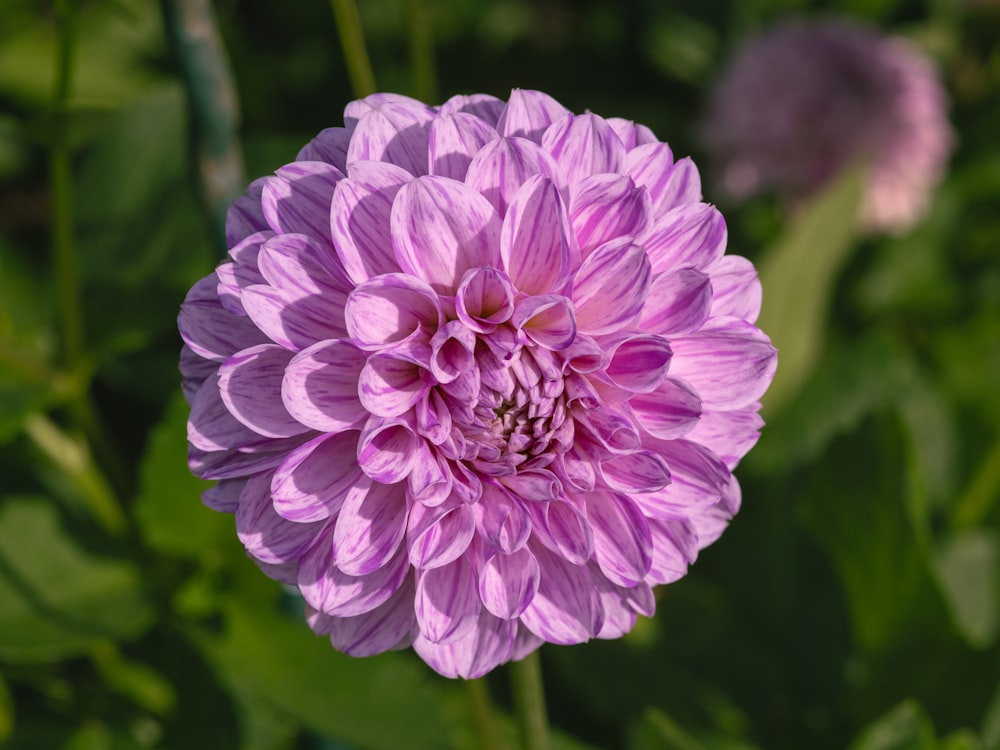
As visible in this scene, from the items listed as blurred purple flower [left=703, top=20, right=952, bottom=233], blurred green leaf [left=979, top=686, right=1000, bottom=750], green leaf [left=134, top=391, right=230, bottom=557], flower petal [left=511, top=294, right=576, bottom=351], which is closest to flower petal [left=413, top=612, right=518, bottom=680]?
flower petal [left=511, top=294, right=576, bottom=351]

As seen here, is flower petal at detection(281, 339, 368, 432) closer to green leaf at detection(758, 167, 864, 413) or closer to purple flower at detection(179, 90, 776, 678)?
purple flower at detection(179, 90, 776, 678)

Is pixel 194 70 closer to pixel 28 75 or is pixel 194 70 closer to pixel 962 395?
pixel 28 75

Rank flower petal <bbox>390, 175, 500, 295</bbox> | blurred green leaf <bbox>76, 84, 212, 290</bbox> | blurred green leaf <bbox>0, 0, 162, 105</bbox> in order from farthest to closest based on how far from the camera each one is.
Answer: blurred green leaf <bbox>0, 0, 162, 105</bbox>, blurred green leaf <bbox>76, 84, 212, 290</bbox>, flower petal <bbox>390, 175, 500, 295</bbox>

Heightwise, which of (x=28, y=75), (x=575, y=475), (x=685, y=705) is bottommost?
(x=685, y=705)

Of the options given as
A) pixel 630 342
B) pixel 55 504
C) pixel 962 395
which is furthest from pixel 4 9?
pixel 962 395

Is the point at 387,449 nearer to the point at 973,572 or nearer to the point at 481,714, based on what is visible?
the point at 481,714

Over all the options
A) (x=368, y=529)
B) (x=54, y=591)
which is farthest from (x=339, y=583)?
(x=54, y=591)

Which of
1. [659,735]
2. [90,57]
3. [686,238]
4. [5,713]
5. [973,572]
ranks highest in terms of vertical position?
[686,238]

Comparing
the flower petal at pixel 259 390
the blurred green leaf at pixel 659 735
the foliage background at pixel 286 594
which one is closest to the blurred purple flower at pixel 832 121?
the foliage background at pixel 286 594
